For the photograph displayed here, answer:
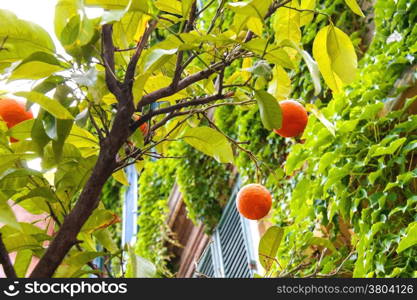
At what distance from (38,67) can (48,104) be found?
0.09 m

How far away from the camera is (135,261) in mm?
1199

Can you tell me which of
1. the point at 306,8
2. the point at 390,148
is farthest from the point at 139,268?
the point at 390,148

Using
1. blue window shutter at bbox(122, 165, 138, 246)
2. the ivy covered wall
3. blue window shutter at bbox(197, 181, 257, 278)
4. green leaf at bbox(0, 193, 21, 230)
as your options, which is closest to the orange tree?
green leaf at bbox(0, 193, 21, 230)

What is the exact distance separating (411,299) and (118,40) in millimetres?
885

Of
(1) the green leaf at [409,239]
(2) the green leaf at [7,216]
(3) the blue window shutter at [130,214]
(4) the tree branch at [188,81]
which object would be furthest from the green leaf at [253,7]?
(3) the blue window shutter at [130,214]

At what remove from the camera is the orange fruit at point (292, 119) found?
70.7 inches

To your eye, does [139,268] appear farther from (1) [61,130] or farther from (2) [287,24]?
(2) [287,24]

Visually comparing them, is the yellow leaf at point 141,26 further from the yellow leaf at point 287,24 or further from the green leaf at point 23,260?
the green leaf at point 23,260

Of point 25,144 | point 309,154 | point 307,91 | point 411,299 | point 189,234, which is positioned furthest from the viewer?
point 189,234

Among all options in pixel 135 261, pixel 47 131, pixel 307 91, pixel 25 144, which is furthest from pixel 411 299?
pixel 307 91

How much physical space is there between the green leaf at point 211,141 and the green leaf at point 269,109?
0.24m

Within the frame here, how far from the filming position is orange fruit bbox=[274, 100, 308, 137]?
180cm

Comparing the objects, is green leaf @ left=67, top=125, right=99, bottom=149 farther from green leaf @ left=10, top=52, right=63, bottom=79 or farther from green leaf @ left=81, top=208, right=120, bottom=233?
green leaf @ left=10, top=52, right=63, bottom=79

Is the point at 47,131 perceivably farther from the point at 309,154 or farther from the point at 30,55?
the point at 309,154
